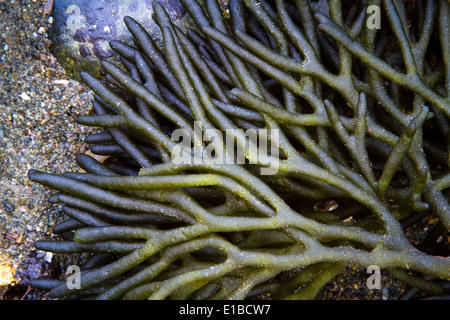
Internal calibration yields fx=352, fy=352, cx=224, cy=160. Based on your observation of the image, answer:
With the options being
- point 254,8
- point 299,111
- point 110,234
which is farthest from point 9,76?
point 299,111

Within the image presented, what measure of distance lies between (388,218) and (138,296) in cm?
102

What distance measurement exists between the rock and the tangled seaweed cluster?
0.26m

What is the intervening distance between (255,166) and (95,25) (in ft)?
3.64

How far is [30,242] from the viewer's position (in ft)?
5.75

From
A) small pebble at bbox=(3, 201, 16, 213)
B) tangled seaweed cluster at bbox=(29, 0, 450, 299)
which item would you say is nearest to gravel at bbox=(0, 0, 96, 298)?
small pebble at bbox=(3, 201, 16, 213)

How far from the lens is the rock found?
1.78 metres

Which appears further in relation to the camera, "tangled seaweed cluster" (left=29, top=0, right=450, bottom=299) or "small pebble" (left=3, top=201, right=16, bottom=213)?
"small pebble" (left=3, top=201, right=16, bottom=213)

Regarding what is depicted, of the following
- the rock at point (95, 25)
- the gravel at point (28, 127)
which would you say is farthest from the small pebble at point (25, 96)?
the rock at point (95, 25)

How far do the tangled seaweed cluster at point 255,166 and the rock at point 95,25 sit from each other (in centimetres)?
26

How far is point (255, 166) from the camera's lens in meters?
1.48

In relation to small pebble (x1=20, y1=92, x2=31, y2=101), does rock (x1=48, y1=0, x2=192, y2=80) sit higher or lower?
higher

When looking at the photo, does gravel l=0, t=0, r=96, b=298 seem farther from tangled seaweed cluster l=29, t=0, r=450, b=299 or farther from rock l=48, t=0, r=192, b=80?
tangled seaweed cluster l=29, t=0, r=450, b=299

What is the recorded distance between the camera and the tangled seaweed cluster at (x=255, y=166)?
1.32 meters

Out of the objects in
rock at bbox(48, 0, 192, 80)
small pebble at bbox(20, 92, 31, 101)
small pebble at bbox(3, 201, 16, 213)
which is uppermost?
rock at bbox(48, 0, 192, 80)
